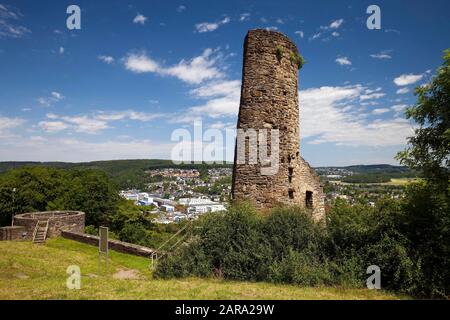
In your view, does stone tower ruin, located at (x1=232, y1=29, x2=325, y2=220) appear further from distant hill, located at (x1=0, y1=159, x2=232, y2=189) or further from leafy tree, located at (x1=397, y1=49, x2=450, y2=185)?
distant hill, located at (x1=0, y1=159, x2=232, y2=189)

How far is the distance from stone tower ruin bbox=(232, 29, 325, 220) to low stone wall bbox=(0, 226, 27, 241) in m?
15.4

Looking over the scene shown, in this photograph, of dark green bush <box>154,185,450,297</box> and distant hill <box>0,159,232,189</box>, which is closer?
dark green bush <box>154,185,450,297</box>

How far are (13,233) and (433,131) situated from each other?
22466 mm

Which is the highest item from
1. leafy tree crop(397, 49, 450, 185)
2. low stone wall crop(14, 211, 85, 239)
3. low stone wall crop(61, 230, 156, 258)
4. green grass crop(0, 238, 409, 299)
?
leafy tree crop(397, 49, 450, 185)

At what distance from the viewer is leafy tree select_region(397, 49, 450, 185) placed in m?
9.33

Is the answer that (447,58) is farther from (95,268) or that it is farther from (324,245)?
(95,268)

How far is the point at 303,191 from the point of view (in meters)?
13.1

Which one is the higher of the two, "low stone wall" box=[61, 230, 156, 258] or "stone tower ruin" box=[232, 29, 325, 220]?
"stone tower ruin" box=[232, 29, 325, 220]

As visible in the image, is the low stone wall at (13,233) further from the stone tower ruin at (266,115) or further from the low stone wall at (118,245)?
the stone tower ruin at (266,115)

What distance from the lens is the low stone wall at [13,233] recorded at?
19000mm

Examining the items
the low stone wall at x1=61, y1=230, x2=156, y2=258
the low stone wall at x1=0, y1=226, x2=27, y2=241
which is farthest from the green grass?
the low stone wall at x1=0, y1=226, x2=27, y2=241

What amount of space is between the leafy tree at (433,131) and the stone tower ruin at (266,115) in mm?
4069

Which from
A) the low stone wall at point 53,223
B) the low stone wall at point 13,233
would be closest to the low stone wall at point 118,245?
the low stone wall at point 53,223

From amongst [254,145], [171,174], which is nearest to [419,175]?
[254,145]
